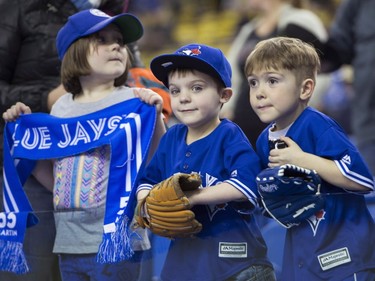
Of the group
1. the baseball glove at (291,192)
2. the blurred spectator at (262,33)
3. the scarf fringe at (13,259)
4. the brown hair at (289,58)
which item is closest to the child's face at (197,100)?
the brown hair at (289,58)

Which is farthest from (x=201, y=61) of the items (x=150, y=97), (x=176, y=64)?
(x=150, y=97)

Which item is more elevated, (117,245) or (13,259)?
(117,245)

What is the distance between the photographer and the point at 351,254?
3.36 meters

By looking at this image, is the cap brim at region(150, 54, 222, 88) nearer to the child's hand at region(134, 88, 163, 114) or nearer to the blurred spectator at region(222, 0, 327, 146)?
the child's hand at region(134, 88, 163, 114)

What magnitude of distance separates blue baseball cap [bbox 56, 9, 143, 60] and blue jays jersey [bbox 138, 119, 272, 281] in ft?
2.53

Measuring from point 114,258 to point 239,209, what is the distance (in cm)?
49

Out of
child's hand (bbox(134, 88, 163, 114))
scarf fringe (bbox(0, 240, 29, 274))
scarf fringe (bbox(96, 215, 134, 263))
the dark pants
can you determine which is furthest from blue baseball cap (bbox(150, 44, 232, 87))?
scarf fringe (bbox(0, 240, 29, 274))

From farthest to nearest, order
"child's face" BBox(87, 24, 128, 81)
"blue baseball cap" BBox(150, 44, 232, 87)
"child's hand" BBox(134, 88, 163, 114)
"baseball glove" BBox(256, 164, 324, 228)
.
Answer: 1. "child's face" BBox(87, 24, 128, 81)
2. "child's hand" BBox(134, 88, 163, 114)
3. "blue baseball cap" BBox(150, 44, 232, 87)
4. "baseball glove" BBox(256, 164, 324, 228)

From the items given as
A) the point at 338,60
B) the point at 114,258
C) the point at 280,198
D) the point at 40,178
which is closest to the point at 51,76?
the point at 40,178

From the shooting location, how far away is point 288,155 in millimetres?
3457

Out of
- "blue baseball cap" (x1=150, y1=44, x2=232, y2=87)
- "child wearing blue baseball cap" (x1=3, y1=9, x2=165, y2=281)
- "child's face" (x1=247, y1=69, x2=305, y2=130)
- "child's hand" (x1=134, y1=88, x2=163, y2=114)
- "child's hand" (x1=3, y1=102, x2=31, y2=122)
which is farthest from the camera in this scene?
"child's hand" (x1=3, y1=102, x2=31, y2=122)

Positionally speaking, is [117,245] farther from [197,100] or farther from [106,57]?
[106,57]

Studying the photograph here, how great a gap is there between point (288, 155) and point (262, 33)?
110 inches

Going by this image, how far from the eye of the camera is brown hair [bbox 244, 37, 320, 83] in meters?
3.58
